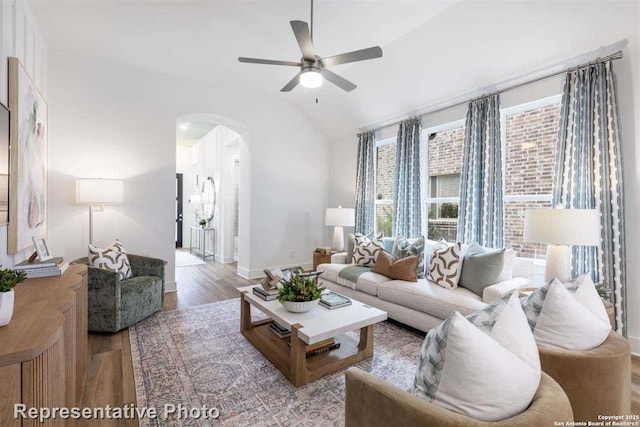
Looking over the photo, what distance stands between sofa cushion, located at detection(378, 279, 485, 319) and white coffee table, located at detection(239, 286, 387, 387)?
667mm

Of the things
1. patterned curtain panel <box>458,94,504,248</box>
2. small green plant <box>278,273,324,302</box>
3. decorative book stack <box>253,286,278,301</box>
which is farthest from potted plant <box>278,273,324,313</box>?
patterned curtain panel <box>458,94,504,248</box>

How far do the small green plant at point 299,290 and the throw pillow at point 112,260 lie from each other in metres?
2.02

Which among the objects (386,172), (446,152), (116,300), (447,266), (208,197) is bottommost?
(116,300)

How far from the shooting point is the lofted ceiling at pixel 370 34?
2.69 m

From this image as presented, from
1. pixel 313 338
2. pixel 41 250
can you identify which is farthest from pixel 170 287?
pixel 313 338

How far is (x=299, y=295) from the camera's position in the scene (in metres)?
2.31

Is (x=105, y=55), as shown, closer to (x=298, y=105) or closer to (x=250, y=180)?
(x=250, y=180)

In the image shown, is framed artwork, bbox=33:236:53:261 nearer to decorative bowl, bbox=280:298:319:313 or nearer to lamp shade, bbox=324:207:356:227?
decorative bowl, bbox=280:298:319:313

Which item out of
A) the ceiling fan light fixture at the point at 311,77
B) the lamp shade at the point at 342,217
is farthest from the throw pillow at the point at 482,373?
the lamp shade at the point at 342,217

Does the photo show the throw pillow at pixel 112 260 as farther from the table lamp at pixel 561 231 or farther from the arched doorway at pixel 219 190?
the table lamp at pixel 561 231

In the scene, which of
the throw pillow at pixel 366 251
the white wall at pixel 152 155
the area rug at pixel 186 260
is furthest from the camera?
the area rug at pixel 186 260

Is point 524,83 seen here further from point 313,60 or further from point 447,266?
point 313,60

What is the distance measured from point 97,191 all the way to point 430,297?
3.84 meters

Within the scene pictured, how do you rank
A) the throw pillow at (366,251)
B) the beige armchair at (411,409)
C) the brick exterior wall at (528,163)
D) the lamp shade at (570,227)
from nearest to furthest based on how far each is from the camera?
the beige armchair at (411,409) < the lamp shade at (570,227) < the brick exterior wall at (528,163) < the throw pillow at (366,251)
